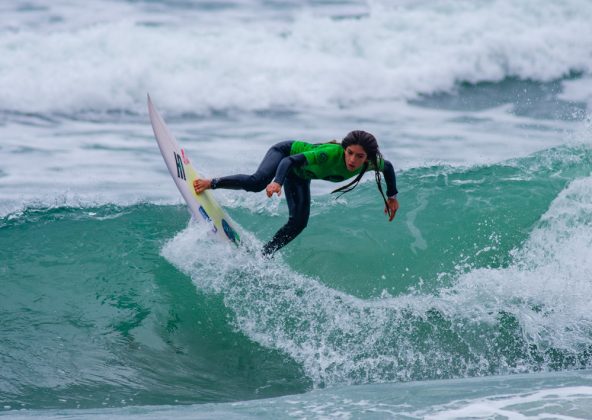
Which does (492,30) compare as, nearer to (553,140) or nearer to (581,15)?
(581,15)

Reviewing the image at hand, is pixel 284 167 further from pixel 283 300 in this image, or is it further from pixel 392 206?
pixel 283 300

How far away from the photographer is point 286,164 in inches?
225

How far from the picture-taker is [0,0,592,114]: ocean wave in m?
14.6

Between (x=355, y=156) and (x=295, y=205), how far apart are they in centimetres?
82

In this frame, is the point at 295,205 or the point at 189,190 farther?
the point at 189,190

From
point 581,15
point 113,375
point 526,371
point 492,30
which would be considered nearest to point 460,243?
point 526,371

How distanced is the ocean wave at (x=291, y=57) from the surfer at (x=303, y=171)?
8.10 metres

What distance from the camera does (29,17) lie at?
1720 cm

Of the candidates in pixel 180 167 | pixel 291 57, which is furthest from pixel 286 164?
pixel 291 57

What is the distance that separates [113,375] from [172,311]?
3.28 ft

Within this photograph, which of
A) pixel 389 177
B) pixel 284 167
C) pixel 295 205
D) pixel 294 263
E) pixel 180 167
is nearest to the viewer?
pixel 284 167

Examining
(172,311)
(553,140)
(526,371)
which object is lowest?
(526,371)

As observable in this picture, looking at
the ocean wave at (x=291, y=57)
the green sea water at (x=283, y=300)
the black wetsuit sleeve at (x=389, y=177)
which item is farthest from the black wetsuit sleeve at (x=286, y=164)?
the ocean wave at (x=291, y=57)

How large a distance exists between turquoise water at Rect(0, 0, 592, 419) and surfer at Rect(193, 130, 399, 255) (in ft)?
1.84
